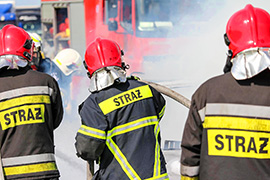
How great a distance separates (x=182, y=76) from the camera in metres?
8.58

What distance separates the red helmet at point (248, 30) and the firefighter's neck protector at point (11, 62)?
1.33 m

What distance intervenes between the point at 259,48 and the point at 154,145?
933 mm

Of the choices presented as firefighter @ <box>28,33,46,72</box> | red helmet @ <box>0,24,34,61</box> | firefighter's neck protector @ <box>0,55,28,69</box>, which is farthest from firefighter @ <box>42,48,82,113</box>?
firefighter's neck protector @ <box>0,55,28,69</box>

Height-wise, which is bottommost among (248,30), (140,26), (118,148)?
(140,26)

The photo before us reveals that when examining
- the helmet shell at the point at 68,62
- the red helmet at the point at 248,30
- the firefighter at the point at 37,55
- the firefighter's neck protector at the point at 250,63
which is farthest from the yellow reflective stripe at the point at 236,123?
the helmet shell at the point at 68,62

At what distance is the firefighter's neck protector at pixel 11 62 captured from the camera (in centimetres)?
273

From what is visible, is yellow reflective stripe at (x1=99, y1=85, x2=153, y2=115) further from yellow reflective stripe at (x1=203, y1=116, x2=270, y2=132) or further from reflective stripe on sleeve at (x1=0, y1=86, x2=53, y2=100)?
yellow reflective stripe at (x1=203, y1=116, x2=270, y2=132)

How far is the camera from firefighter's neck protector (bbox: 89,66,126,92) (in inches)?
104

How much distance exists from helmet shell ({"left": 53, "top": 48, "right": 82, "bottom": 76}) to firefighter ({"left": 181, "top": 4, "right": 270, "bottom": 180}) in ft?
19.0

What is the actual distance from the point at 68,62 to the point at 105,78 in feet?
17.8

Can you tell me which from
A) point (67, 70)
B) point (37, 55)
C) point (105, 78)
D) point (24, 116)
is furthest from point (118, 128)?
point (67, 70)

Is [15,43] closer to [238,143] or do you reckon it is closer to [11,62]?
[11,62]

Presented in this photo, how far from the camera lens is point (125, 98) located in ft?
8.68

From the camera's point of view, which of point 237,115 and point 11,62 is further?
point 11,62
